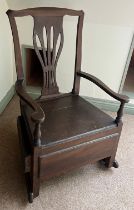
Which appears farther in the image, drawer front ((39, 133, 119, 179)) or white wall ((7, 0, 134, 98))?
white wall ((7, 0, 134, 98))

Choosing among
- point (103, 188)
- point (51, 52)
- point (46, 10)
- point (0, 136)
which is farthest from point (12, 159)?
point (46, 10)

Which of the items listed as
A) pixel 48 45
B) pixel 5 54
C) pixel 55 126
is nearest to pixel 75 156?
pixel 55 126

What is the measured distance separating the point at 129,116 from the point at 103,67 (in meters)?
0.53

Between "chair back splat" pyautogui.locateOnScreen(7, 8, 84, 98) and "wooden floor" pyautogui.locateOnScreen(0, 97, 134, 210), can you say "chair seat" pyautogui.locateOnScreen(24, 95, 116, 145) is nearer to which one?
"chair back splat" pyautogui.locateOnScreen(7, 8, 84, 98)

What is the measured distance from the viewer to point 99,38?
1913 mm

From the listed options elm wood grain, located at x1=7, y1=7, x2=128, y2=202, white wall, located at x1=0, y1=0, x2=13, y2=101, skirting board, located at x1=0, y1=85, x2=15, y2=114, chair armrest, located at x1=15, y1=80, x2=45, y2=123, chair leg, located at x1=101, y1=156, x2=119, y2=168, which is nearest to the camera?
chair armrest, located at x1=15, y1=80, x2=45, y2=123

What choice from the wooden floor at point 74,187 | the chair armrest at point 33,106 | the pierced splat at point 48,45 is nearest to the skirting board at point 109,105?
the wooden floor at point 74,187

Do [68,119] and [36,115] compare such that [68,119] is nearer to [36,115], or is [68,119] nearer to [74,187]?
[36,115]

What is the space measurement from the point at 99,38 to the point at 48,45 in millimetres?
594

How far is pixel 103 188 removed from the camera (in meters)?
1.49

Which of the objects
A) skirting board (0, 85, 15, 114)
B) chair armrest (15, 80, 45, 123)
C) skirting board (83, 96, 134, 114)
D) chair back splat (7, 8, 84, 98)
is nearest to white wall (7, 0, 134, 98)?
skirting board (83, 96, 134, 114)

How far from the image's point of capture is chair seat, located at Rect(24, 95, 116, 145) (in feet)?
4.22

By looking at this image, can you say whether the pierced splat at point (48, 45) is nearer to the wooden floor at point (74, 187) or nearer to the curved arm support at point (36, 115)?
the curved arm support at point (36, 115)

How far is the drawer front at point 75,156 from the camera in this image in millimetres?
1273
